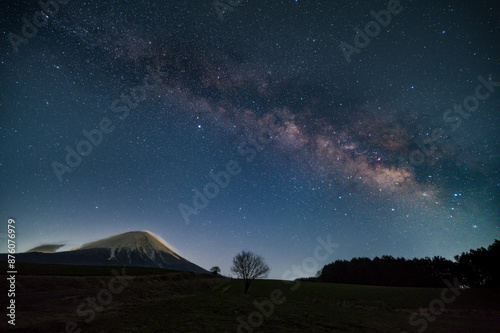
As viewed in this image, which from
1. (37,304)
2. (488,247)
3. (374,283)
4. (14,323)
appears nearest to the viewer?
(14,323)

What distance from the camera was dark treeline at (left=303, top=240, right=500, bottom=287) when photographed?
2286 inches

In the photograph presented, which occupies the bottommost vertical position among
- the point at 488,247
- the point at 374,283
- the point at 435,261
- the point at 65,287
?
the point at 374,283

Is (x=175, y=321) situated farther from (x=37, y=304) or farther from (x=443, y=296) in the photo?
(x=443, y=296)

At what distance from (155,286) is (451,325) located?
151 feet

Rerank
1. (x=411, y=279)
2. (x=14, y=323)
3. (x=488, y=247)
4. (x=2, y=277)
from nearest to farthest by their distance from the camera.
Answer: (x=14, y=323), (x=2, y=277), (x=488, y=247), (x=411, y=279)

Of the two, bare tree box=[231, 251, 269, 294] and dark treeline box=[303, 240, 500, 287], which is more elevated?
bare tree box=[231, 251, 269, 294]

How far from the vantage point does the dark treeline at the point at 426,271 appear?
190ft

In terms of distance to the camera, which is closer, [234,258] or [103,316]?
[103,316]

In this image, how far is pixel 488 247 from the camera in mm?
60375

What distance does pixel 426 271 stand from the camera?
277ft

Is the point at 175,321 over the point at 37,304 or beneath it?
beneath

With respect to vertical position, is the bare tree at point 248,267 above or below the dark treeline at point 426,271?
above

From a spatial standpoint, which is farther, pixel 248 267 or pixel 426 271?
pixel 426 271

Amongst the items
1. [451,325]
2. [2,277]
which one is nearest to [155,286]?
[2,277]
